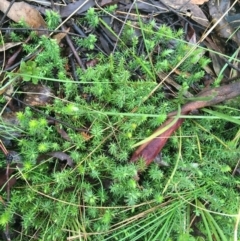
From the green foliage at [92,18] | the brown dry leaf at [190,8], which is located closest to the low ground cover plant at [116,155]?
the green foliage at [92,18]

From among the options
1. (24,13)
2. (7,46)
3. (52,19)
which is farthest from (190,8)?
(7,46)

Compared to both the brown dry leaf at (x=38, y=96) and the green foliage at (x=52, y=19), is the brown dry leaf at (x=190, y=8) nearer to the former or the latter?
the green foliage at (x=52, y=19)

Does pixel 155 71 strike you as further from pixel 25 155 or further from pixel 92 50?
pixel 25 155

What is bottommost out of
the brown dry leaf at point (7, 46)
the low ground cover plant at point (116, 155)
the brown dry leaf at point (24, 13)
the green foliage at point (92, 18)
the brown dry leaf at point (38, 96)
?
the low ground cover plant at point (116, 155)

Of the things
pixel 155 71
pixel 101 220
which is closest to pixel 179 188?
pixel 101 220

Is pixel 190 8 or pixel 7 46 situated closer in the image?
pixel 7 46

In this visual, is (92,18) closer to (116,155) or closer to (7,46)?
(7,46)
